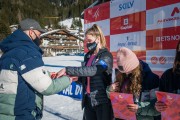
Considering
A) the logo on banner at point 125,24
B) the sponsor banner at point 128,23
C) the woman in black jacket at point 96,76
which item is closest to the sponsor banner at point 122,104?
the woman in black jacket at point 96,76

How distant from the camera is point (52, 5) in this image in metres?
117

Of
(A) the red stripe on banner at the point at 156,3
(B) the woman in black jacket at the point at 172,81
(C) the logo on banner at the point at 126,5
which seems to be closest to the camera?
(B) the woman in black jacket at the point at 172,81

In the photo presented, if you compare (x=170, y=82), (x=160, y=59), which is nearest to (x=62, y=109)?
(x=160, y=59)

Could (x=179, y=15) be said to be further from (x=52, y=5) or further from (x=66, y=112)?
(x=52, y=5)

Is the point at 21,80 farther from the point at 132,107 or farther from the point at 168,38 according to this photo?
the point at 168,38

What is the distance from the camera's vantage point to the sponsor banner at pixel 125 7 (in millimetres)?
3676

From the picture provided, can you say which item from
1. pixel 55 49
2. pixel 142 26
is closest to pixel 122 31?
pixel 142 26

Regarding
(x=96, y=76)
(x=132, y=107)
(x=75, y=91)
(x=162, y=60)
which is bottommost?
(x=75, y=91)

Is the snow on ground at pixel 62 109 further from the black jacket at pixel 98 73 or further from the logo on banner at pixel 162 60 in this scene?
the black jacket at pixel 98 73

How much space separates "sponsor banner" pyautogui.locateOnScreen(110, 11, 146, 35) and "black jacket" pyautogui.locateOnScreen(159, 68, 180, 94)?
1.52 metres

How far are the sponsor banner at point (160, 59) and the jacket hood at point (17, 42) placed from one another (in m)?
1.62

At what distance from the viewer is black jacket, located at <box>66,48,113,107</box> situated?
2707 mm

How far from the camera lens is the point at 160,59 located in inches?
130

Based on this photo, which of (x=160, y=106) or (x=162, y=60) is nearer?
(x=160, y=106)
